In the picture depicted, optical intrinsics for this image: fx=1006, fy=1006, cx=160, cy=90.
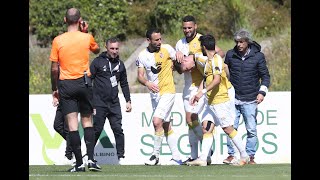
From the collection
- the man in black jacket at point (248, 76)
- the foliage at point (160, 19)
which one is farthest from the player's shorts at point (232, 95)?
the foliage at point (160, 19)

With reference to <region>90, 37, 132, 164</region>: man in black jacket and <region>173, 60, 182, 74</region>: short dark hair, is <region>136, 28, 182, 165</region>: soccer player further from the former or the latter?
<region>90, 37, 132, 164</region>: man in black jacket

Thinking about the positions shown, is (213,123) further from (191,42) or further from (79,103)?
(79,103)

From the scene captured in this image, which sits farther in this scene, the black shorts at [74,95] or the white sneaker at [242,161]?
the white sneaker at [242,161]

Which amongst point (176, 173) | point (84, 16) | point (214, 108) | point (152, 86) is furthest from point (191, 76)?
point (84, 16)

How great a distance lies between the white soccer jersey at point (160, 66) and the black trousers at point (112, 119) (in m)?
1.19

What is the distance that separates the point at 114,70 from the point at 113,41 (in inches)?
21.7

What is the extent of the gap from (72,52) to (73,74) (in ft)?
1.02

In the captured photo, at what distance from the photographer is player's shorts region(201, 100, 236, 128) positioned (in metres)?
15.8

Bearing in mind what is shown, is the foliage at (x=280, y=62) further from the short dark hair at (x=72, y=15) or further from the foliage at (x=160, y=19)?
the short dark hair at (x=72, y=15)

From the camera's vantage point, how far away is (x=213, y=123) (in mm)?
16031

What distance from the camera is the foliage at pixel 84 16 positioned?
2906 cm

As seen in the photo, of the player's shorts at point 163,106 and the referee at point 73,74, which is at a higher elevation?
the referee at point 73,74

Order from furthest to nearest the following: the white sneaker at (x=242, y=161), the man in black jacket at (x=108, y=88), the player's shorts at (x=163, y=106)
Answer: the man in black jacket at (x=108, y=88) → the player's shorts at (x=163, y=106) → the white sneaker at (x=242, y=161)
